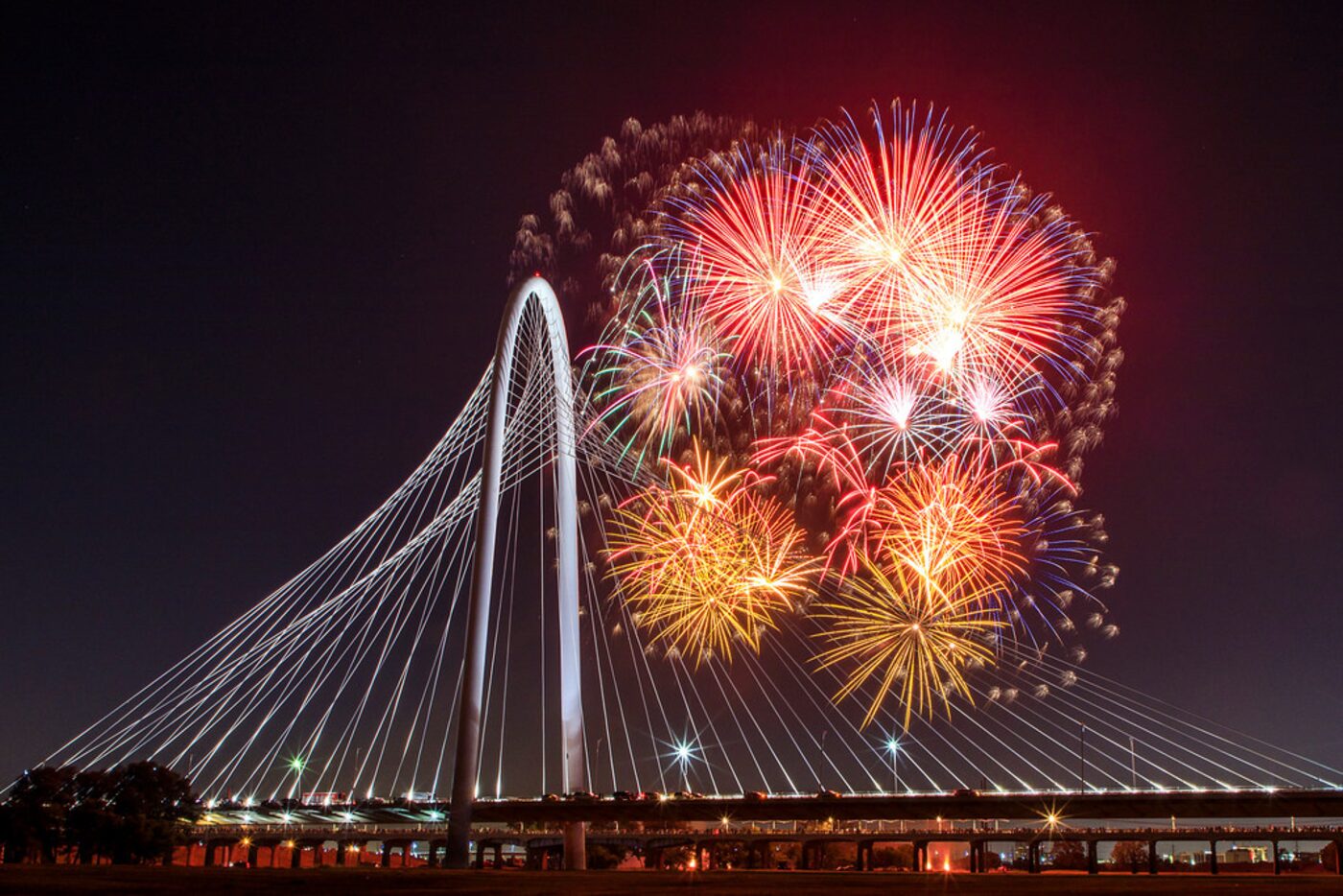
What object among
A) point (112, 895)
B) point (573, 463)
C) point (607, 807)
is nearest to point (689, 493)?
point (573, 463)

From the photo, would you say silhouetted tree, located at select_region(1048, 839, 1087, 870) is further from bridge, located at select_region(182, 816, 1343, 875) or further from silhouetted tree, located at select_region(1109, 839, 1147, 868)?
bridge, located at select_region(182, 816, 1343, 875)

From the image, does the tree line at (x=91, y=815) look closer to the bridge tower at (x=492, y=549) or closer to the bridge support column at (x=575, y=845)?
the bridge support column at (x=575, y=845)

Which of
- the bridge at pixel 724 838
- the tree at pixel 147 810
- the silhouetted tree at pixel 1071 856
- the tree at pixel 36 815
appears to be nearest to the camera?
the tree at pixel 36 815

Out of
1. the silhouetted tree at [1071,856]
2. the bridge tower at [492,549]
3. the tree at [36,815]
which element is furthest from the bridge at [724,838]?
the bridge tower at [492,549]

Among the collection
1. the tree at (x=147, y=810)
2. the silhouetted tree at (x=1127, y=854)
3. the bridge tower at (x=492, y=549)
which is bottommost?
the silhouetted tree at (x=1127, y=854)

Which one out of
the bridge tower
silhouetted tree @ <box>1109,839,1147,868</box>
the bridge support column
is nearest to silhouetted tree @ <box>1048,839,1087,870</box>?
silhouetted tree @ <box>1109,839,1147,868</box>
